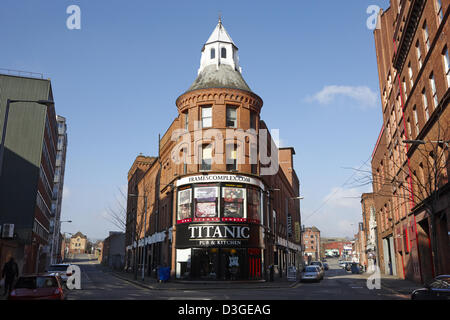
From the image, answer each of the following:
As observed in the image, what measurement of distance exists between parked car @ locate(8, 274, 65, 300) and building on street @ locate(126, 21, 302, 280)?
18739 millimetres

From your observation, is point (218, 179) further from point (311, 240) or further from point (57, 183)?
point (311, 240)

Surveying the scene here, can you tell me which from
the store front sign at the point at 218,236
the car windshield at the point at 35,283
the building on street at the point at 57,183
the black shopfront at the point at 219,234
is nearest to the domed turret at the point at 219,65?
the black shopfront at the point at 219,234

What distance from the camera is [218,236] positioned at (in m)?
31.5

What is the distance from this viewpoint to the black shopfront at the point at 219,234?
1248 inches

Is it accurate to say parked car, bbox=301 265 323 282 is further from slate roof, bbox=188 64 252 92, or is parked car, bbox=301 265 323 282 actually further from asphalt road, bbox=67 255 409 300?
slate roof, bbox=188 64 252 92

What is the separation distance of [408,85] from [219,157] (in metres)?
16.7

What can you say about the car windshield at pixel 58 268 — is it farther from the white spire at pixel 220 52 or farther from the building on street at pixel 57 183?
the building on street at pixel 57 183

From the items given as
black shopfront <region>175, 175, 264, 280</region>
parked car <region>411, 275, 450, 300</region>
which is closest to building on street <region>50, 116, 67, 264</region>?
black shopfront <region>175, 175, 264, 280</region>

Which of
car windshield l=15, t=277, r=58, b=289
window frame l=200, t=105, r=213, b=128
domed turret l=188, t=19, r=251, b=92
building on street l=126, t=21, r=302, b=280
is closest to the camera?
car windshield l=15, t=277, r=58, b=289

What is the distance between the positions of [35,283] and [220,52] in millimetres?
30869

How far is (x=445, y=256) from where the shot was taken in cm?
2569

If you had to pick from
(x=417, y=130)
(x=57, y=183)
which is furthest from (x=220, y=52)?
(x=57, y=183)

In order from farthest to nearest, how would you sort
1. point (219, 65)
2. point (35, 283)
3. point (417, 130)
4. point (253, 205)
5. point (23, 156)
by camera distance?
point (23, 156) → point (219, 65) → point (253, 205) → point (417, 130) → point (35, 283)

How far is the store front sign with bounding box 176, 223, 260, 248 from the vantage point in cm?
3153
